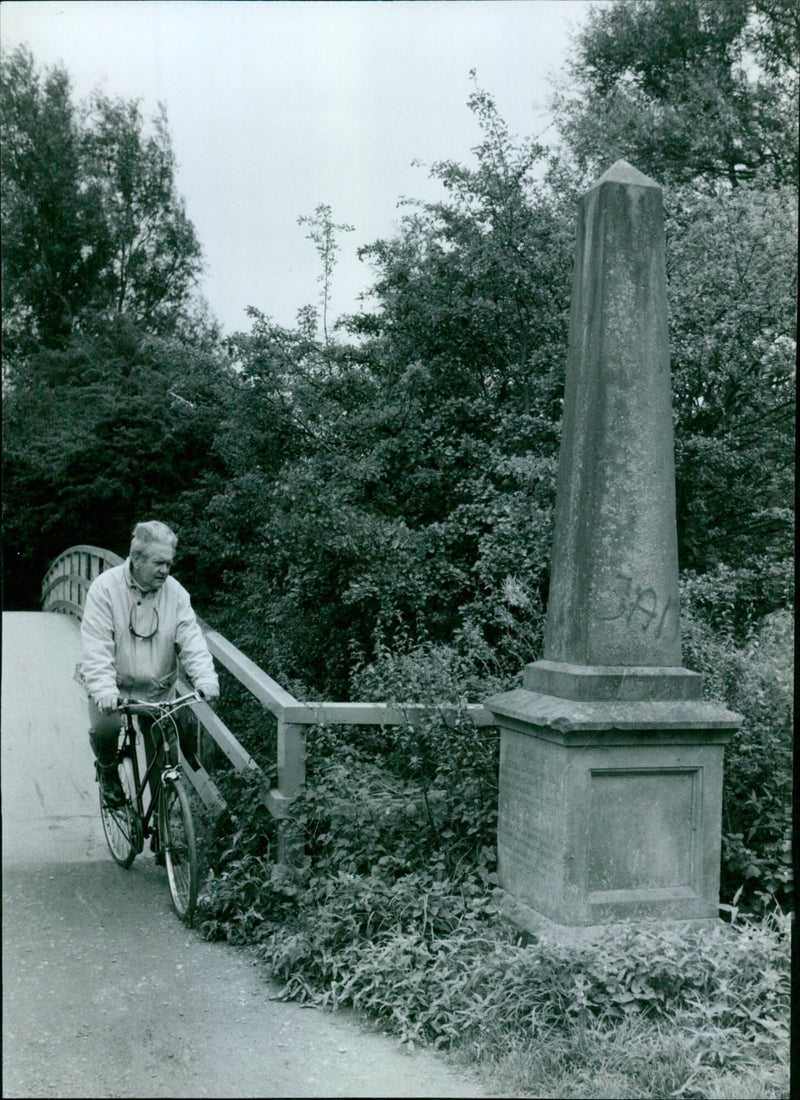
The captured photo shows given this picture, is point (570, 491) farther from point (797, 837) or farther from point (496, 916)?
point (797, 837)

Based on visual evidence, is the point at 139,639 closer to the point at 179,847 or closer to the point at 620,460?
the point at 179,847

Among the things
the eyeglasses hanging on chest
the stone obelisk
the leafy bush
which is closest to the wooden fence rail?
the stone obelisk

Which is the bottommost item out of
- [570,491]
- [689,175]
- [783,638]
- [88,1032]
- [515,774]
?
[88,1032]

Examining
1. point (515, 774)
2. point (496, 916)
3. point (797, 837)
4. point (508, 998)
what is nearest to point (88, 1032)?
point (508, 998)

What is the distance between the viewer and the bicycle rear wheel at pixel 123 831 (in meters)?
5.07

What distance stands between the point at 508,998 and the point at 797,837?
1479 millimetres

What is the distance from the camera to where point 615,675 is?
14.4ft

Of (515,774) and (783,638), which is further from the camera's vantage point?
(783,638)

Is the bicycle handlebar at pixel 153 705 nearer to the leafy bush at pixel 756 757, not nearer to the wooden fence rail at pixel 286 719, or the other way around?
the wooden fence rail at pixel 286 719

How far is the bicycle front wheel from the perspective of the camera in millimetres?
4586

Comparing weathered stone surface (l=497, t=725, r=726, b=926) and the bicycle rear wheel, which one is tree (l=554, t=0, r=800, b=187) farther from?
the bicycle rear wheel

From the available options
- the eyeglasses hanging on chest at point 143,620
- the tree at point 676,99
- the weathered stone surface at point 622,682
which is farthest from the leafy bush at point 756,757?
the tree at point 676,99

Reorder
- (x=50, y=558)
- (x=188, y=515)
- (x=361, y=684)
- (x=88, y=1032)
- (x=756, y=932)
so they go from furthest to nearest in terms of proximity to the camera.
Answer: (x=50, y=558) < (x=188, y=515) < (x=361, y=684) < (x=756, y=932) < (x=88, y=1032)

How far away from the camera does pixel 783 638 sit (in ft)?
20.3
